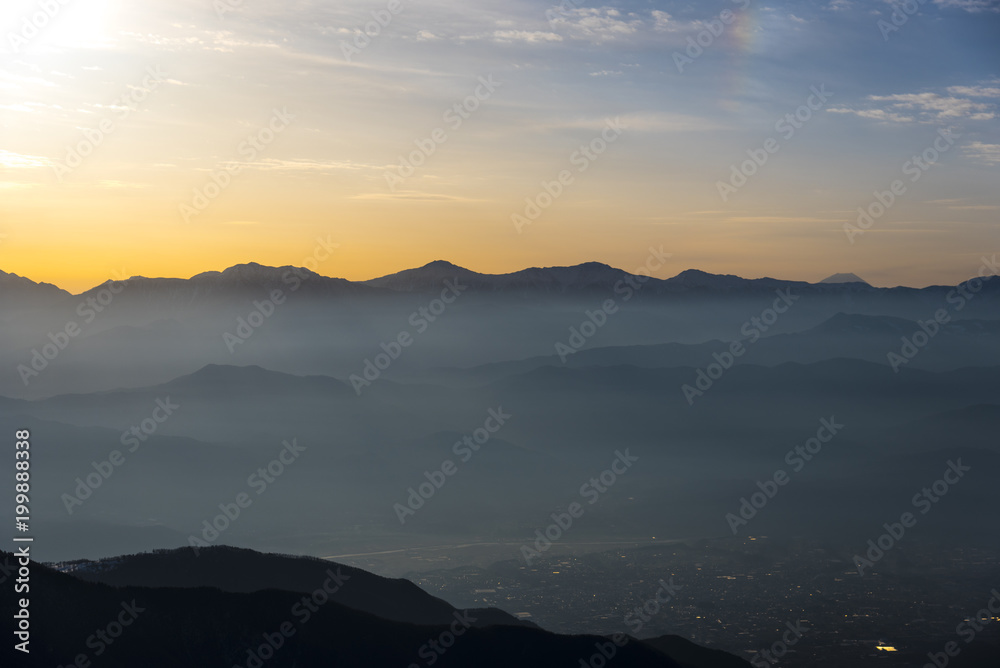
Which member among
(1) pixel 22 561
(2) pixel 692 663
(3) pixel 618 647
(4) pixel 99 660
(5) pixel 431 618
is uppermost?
(1) pixel 22 561

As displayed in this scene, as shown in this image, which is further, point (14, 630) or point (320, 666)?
point (320, 666)

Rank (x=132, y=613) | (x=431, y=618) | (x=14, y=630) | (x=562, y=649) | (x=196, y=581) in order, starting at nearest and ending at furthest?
(x=14, y=630)
(x=132, y=613)
(x=562, y=649)
(x=196, y=581)
(x=431, y=618)

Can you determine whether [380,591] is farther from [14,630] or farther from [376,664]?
[14,630]

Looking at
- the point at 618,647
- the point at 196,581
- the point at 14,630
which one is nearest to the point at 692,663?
the point at 618,647

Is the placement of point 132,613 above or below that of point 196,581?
above

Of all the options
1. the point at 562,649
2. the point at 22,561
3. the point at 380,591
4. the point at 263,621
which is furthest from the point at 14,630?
the point at 562,649

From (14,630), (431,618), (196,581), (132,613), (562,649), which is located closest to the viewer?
(14,630)

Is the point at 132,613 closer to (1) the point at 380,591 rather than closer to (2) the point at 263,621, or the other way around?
(2) the point at 263,621
